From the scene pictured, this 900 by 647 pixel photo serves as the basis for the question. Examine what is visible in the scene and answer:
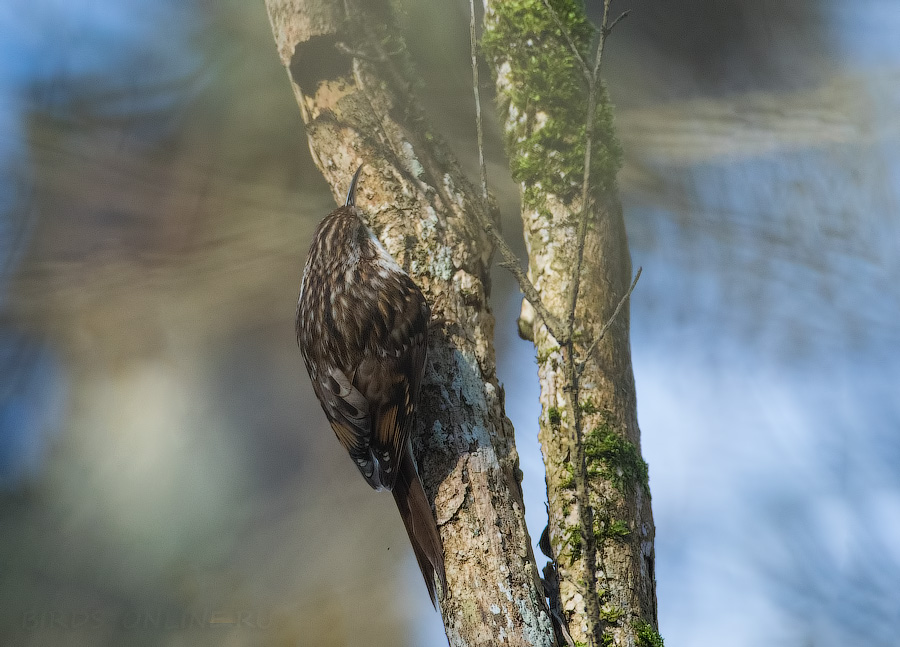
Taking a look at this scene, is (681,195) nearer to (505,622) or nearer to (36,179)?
(505,622)

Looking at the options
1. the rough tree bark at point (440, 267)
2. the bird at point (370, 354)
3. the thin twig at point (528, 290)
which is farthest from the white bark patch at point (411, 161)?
the thin twig at point (528, 290)

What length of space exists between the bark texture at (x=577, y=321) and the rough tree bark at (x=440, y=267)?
4.4 inches

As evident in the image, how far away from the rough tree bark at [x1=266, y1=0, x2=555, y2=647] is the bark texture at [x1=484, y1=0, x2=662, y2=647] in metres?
0.11

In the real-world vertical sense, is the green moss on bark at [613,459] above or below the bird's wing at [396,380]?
below

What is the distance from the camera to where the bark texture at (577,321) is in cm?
123

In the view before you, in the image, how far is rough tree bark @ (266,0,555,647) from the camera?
3.85ft

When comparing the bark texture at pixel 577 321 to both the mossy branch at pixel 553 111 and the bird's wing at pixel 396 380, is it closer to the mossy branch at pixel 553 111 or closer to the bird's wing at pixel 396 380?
the mossy branch at pixel 553 111

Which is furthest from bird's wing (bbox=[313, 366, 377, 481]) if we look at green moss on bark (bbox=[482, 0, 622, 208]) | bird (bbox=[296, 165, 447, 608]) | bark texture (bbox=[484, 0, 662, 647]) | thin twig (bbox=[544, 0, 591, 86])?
thin twig (bbox=[544, 0, 591, 86])

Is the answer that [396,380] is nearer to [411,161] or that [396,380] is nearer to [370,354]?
[370,354]

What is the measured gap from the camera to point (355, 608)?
270cm

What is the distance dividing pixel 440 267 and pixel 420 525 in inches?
24.4

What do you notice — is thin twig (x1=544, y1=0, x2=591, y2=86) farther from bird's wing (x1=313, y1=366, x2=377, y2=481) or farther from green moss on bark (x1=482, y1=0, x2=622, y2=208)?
bird's wing (x1=313, y1=366, x2=377, y2=481)

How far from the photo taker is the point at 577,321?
1.47m

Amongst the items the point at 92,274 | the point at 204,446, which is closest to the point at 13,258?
the point at 92,274
